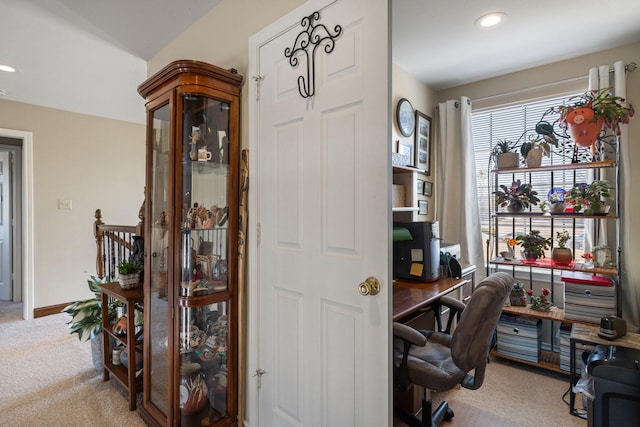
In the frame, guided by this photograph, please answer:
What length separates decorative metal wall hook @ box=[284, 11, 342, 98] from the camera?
1.37 metres

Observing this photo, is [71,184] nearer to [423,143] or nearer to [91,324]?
[91,324]

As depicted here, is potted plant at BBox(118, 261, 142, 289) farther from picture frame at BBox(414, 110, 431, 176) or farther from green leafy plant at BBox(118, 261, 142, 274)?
picture frame at BBox(414, 110, 431, 176)

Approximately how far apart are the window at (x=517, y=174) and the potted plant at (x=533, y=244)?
0.18 m

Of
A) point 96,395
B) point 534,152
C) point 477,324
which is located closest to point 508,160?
point 534,152

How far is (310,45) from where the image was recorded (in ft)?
4.69

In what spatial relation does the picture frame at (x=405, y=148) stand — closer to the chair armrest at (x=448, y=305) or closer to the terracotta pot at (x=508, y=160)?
the terracotta pot at (x=508, y=160)

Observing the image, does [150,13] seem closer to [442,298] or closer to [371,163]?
[371,163]

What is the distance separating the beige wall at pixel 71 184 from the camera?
151 inches

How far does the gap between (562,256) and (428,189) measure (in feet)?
4.20

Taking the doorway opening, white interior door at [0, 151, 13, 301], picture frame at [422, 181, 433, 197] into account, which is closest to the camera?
picture frame at [422, 181, 433, 197]

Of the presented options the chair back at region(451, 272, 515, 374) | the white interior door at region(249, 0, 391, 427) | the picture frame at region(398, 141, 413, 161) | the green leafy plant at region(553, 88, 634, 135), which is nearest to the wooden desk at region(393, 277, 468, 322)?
the chair back at region(451, 272, 515, 374)

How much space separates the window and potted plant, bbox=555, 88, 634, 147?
0.43 meters

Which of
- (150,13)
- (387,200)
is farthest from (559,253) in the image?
(150,13)

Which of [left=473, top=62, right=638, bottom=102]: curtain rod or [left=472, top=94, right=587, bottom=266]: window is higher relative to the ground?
[left=473, top=62, right=638, bottom=102]: curtain rod
